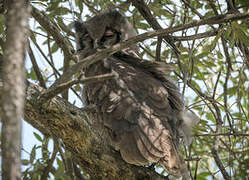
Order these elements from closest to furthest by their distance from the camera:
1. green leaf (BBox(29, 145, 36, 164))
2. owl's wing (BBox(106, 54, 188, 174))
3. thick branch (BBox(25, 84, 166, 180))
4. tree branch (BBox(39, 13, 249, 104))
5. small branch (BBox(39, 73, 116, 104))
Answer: small branch (BBox(39, 73, 116, 104)) < tree branch (BBox(39, 13, 249, 104)) < thick branch (BBox(25, 84, 166, 180)) < owl's wing (BBox(106, 54, 188, 174)) < green leaf (BBox(29, 145, 36, 164))

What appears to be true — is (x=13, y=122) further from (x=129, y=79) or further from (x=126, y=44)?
(x=129, y=79)

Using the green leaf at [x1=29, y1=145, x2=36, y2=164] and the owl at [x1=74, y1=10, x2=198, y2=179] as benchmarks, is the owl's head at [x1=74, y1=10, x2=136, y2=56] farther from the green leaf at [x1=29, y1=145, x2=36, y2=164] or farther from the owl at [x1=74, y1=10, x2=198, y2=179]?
the green leaf at [x1=29, y1=145, x2=36, y2=164]

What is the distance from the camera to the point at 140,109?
9.78ft

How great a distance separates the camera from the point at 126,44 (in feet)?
7.15

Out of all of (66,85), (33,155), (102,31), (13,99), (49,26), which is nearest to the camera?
(13,99)

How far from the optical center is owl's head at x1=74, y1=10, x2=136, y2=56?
3887mm

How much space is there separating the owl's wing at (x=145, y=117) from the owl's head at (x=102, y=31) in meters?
0.54

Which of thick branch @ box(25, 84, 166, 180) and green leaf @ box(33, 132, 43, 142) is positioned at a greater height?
green leaf @ box(33, 132, 43, 142)

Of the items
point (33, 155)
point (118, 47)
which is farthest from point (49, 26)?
point (33, 155)

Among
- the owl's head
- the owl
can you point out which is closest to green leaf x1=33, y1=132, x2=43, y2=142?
the owl

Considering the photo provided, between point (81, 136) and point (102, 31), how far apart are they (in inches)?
65.6

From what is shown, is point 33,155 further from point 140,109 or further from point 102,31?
point 102,31

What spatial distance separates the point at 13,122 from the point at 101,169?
69.7 inches

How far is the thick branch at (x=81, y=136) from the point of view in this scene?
2426 millimetres
